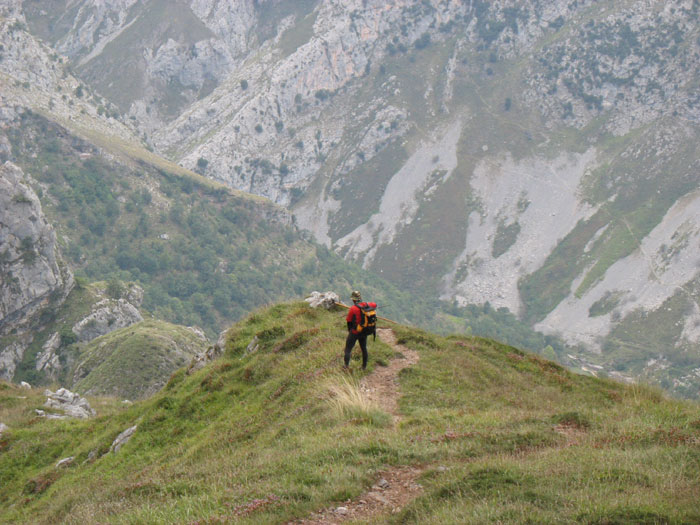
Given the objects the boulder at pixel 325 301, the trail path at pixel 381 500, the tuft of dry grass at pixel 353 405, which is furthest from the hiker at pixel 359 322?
the boulder at pixel 325 301

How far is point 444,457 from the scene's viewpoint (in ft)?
36.6

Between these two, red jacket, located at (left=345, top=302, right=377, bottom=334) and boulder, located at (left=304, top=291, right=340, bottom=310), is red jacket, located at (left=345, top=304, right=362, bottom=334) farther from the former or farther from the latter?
boulder, located at (left=304, top=291, right=340, bottom=310)

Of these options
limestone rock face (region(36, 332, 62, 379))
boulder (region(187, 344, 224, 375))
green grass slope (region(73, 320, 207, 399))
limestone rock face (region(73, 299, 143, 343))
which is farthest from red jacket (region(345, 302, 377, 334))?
limestone rock face (region(73, 299, 143, 343))

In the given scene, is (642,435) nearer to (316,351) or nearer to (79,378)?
(316,351)

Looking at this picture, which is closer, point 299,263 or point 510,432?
point 510,432

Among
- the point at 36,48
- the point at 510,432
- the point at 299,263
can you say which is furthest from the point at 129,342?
the point at 36,48

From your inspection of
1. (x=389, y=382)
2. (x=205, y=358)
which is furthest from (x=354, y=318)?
(x=205, y=358)

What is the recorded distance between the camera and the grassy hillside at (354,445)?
872 centimetres

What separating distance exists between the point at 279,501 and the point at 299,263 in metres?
173

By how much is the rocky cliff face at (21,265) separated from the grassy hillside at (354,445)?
60792mm

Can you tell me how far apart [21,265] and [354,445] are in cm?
8219

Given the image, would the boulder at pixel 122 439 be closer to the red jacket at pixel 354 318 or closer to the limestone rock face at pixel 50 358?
the red jacket at pixel 354 318

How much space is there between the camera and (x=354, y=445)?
1183 cm

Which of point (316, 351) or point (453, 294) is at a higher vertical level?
point (316, 351)
